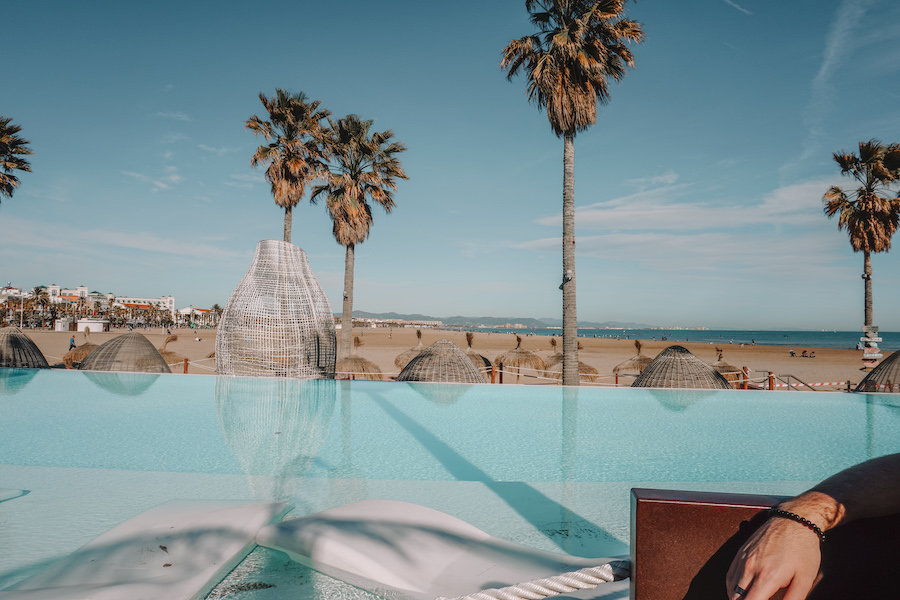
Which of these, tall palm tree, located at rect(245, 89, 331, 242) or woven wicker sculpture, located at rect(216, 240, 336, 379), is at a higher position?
tall palm tree, located at rect(245, 89, 331, 242)

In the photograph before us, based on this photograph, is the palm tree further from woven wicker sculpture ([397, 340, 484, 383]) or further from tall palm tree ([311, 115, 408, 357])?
woven wicker sculpture ([397, 340, 484, 383])

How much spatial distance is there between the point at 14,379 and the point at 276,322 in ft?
19.8

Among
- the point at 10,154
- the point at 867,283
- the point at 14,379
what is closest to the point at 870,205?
the point at 867,283

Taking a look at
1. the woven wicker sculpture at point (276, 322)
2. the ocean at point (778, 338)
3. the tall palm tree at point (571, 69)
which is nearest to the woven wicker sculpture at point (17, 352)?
the woven wicker sculpture at point (276, 322)

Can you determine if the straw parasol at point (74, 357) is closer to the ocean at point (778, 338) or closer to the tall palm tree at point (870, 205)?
the tall palm tree at point (870, 205)

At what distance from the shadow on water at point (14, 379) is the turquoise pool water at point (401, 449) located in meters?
0.12

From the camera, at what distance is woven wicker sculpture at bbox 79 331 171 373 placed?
12.4 m

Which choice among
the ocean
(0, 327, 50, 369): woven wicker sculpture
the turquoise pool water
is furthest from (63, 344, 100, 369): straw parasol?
the ocean

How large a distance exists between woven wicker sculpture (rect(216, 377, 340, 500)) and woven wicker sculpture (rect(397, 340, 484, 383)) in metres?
1.87

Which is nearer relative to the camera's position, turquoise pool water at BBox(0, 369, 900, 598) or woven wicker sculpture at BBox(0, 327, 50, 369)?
turquoise pool water at BBox(0, 369, 900, 598)

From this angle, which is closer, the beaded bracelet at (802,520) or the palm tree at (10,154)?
the beaded bracelet at (802,520)

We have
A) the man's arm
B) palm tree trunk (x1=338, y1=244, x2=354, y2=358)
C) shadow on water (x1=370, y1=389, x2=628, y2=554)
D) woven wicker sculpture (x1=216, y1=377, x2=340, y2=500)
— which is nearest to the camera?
the man's arm

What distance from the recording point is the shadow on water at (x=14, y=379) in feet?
32.9

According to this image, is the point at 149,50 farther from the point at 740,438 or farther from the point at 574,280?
the point at 740,438
